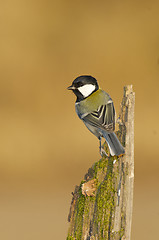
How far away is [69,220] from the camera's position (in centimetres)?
156

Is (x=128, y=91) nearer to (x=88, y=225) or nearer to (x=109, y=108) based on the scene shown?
(x=109, y=108)

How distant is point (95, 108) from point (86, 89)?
15 centimetres

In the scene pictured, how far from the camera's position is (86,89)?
197cm

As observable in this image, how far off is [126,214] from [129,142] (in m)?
0.33

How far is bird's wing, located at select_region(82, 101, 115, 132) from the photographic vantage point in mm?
1713

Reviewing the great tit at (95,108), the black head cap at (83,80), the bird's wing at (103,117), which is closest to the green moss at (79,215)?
the great tit at (95,108)

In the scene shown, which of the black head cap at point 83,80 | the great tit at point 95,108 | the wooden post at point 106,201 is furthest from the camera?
the black head cap at point 83,80

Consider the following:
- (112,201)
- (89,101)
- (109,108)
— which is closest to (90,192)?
(112,201)

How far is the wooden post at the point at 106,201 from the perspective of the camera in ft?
4.70

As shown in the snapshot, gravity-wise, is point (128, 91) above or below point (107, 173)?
above

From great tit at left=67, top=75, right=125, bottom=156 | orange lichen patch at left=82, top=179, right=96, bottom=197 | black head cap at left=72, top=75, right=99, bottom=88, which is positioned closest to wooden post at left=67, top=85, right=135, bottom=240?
orange lichen patch at left=82, top=179, right=96, bottom=197

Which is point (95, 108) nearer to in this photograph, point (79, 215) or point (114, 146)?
point (114, 146)

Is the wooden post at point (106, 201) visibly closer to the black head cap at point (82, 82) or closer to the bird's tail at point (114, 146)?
the bird's tail at point (114, 146)

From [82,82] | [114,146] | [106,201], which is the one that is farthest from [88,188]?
[82,82]
